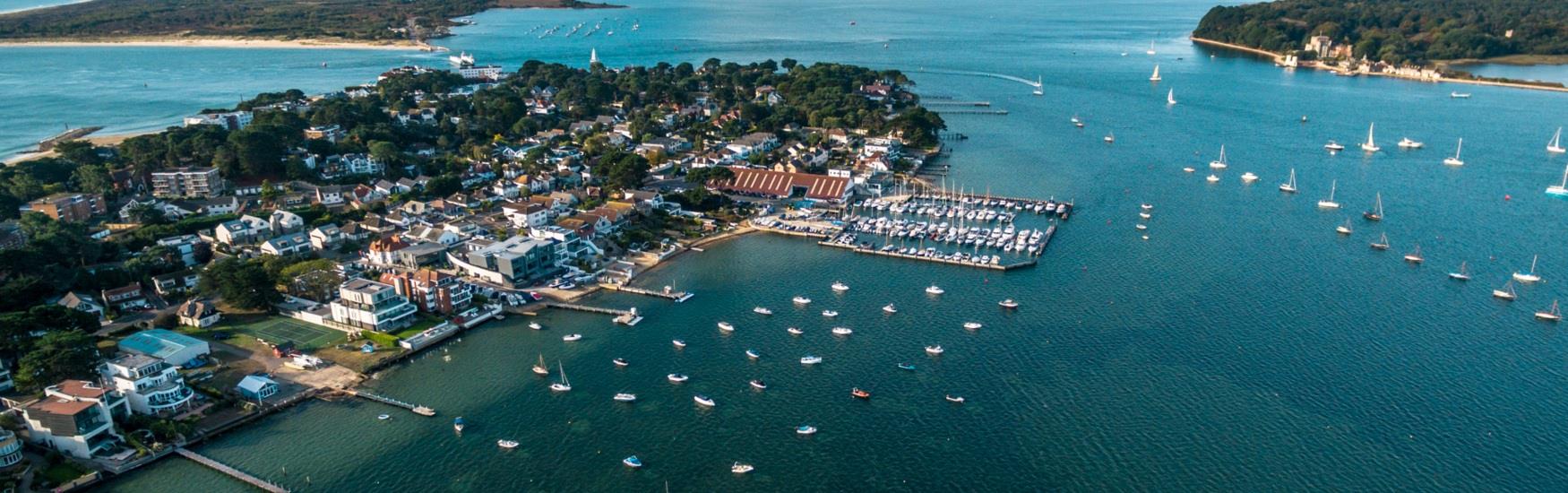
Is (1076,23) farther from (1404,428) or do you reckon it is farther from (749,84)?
(1404,428)

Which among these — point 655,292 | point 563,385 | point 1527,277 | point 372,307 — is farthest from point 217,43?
point 1527,277

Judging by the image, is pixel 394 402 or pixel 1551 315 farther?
pixel 1551 315

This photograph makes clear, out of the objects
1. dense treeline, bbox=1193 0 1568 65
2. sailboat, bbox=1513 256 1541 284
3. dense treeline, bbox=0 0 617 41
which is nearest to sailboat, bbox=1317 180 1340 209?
sailboat, bbox=1513 256 1541 284

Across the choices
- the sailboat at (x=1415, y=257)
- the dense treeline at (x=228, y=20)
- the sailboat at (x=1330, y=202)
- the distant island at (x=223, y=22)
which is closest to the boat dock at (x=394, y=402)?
the sailboat at (x=1415, y=257)

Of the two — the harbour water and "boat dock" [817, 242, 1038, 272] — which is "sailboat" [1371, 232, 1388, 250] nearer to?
the harbour water

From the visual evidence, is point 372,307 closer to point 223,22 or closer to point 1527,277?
point 1527,277

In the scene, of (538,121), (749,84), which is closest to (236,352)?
(538,121)
